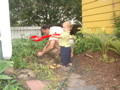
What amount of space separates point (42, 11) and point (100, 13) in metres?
3.80

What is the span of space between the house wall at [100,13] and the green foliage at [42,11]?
6.61 ft

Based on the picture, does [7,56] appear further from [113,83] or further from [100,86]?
[113,83]

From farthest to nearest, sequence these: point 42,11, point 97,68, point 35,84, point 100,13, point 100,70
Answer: point 42,11 < point 100,13 < point 97,68 < point 100,70 < point 35,84

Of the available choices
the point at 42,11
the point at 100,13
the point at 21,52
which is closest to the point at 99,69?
the point at 21,52

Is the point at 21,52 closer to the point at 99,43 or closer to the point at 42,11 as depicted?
the point at 99,43

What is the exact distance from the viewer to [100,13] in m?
5.40

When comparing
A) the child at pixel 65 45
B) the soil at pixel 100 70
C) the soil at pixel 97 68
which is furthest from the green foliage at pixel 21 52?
the soil at pixel 100 70

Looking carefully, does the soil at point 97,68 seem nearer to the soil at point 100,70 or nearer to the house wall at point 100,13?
the soil at point 100,70

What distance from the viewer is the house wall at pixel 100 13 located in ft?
15.9

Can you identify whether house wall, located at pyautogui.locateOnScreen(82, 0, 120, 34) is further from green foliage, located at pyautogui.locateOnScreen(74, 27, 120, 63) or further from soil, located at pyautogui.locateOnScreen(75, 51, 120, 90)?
soil, located at pyautogui.locateOnScreen(75, 51, 120, 90)

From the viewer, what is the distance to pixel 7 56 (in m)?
2.49

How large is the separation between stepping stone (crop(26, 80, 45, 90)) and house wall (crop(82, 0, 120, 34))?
2911 mm

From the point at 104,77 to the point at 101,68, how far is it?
414 mm

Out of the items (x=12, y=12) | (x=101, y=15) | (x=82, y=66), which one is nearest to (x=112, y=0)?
(x=101, y=15)
